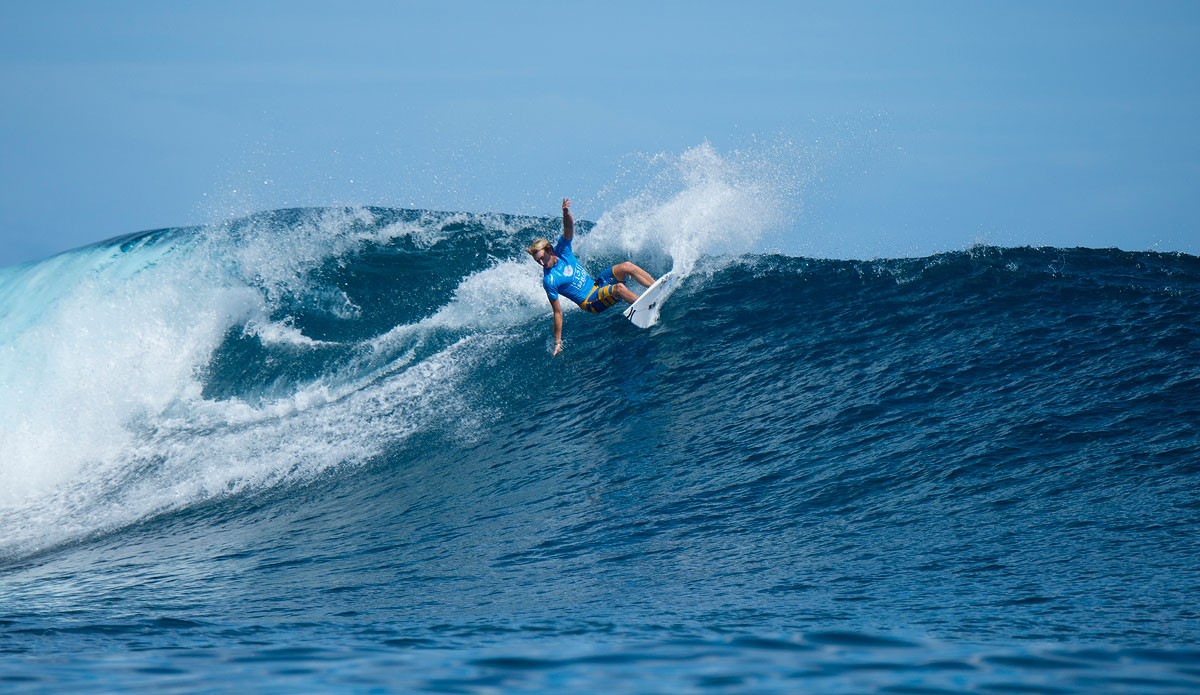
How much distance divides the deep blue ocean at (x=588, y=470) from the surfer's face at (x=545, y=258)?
3.73ft

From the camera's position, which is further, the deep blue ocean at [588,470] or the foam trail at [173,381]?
the foam trail at [173,381]

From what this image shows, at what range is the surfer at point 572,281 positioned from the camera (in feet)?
31.9

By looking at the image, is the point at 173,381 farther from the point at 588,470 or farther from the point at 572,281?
the point at 588,470

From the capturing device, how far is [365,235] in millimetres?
13492

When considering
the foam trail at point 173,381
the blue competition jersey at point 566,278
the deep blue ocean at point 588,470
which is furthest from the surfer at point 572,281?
the foam trail at point 173,381

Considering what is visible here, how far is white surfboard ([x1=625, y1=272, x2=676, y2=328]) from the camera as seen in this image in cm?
1032

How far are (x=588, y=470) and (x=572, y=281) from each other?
2871 mm

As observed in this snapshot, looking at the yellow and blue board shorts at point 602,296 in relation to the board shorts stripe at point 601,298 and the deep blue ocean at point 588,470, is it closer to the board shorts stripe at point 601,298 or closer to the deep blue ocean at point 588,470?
the board shorts stripe at point 601,298

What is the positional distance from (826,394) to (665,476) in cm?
181

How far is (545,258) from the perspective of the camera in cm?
966

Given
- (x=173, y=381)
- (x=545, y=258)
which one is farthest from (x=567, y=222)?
(x=173, y=381)

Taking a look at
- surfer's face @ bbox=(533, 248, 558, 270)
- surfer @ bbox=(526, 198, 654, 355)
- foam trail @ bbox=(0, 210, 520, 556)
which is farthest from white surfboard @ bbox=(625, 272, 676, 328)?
foam trail @ bbox=(0, 210, 520, 556)

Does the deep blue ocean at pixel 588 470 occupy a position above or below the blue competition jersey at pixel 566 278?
below

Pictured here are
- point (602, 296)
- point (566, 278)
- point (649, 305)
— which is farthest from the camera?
point (649, 305)
